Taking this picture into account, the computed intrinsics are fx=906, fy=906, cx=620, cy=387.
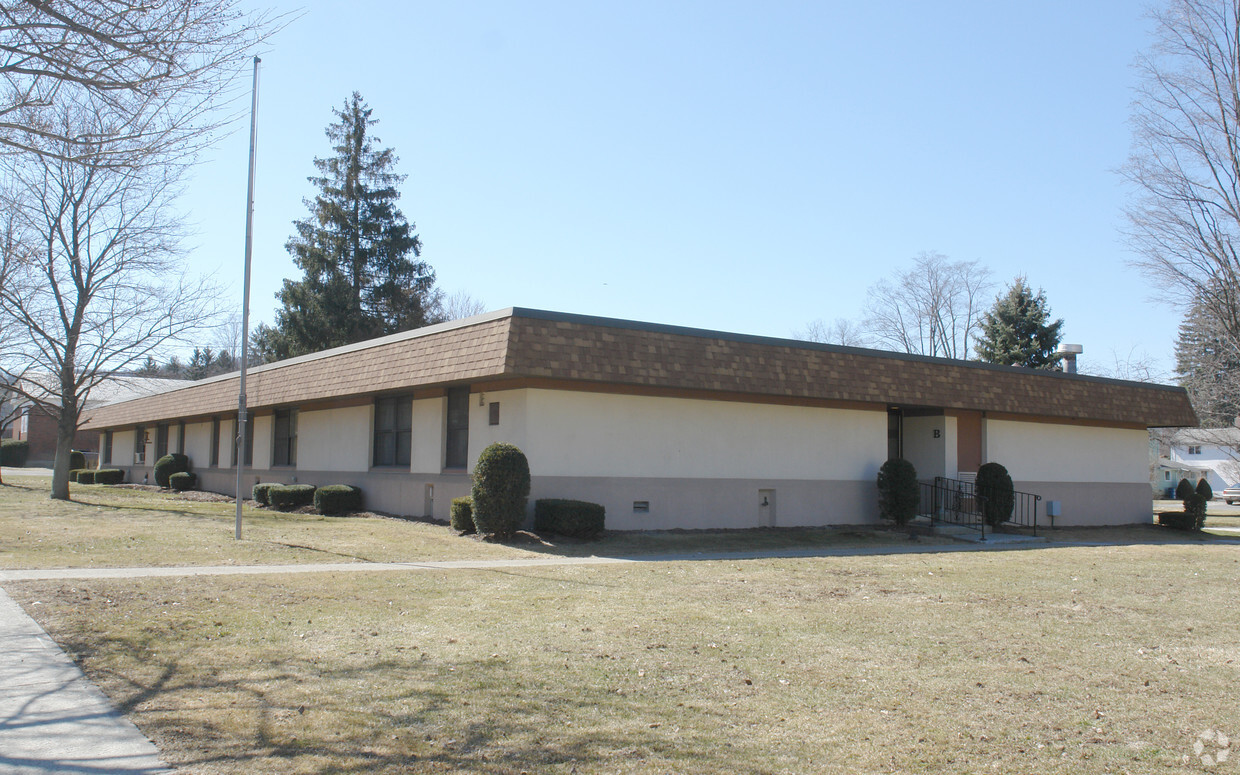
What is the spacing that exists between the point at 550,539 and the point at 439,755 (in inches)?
445

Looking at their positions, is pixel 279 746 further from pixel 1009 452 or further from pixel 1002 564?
pixel 1009 452

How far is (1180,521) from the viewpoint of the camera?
2528 cm

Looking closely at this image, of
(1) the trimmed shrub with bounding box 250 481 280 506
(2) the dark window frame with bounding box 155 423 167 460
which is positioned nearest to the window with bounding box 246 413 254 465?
(1) the trimmed shrub with bounding box 250 481 280 506

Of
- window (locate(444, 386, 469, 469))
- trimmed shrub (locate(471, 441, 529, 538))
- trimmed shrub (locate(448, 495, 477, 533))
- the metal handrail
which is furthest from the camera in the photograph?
the metal handrail

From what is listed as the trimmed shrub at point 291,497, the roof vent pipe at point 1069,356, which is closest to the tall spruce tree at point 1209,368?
the roof vent pipe at point 1069,356

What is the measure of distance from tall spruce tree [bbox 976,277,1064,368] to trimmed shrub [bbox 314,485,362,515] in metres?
34.3

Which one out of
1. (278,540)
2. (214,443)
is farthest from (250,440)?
(278,540)

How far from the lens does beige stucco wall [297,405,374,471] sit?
22.9m

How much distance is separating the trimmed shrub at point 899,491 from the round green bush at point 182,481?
2428cm

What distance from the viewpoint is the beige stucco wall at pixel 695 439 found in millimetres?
17594

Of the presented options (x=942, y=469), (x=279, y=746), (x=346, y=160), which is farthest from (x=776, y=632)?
(x=346, y=160)

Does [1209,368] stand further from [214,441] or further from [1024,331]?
[214,441]

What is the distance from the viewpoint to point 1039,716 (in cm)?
617

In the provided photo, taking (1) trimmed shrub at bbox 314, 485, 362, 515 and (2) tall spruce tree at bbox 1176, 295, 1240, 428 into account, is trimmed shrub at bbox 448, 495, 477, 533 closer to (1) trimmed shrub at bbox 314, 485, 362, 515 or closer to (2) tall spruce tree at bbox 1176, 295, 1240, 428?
(1) trimmed shrub at bbox 314, 485, 362, 515
